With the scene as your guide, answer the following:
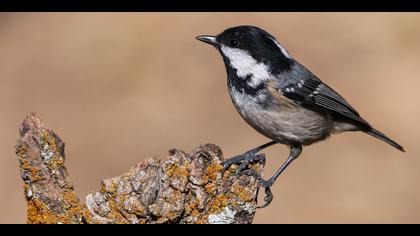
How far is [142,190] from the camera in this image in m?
4.42

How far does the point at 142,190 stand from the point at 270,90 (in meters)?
2.33

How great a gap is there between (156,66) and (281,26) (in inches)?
91.5

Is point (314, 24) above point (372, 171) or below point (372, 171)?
above

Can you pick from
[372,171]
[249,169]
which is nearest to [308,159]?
[372,171]

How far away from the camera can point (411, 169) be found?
9898 mm

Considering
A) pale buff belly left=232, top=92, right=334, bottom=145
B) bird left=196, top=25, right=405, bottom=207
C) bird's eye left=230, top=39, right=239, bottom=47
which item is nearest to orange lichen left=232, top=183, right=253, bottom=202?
bird left=196, top=25, right=405, bottom=207

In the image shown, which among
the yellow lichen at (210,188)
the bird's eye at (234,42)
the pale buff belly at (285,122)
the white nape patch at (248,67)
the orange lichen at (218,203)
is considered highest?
the bird's eye at (234,42)

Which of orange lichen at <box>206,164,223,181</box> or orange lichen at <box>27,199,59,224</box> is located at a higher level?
orange lichen at <box>206,164,223,181</box>

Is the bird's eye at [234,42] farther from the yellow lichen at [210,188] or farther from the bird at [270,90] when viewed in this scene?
the yellow lichen at [210,188]

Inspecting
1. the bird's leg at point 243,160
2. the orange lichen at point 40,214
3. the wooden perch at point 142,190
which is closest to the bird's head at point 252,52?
the bird's leg at point 243,160

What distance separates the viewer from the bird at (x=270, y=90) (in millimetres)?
6355

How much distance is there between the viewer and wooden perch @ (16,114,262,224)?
440 centimetres

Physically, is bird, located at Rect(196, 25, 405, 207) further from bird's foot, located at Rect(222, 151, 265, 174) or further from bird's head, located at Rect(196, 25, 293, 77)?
bird's foot, located at Rect(222, 151, 265, 174)
